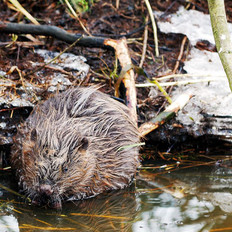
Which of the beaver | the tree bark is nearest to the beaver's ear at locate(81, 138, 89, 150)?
the beaver

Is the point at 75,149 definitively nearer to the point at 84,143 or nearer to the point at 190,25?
the point at 84,143

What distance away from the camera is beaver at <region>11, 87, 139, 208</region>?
301 cm

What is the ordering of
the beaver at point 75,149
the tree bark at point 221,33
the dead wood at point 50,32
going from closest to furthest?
the tree bark at point 221,33 → the beaver at point 75,149 → the dead wood at point 50,32

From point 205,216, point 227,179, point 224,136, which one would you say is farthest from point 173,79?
point 205,216

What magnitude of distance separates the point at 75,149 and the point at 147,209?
2.40 ft

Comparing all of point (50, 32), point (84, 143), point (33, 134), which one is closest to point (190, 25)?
point (50, 32)

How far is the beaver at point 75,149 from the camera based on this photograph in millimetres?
3012

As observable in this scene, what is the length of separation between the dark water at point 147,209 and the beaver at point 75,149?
125 mm

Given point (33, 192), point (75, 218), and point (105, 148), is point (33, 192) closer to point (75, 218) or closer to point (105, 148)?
point (75, 218)

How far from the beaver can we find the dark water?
0.13 meters

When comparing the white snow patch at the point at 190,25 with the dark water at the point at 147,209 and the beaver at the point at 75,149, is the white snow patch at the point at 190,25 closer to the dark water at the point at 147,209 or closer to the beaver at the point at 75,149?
the beaver at the point at 75,149

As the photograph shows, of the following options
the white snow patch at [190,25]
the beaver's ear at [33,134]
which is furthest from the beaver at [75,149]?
the white snow patch at [190,25]

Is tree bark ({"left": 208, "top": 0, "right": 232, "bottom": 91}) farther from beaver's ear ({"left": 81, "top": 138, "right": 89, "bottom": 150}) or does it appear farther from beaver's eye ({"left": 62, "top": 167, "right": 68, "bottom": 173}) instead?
beaver's eye ({"left": 62, "top": 167, "right": 68, "bottom": 173})

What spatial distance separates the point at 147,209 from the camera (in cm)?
297
